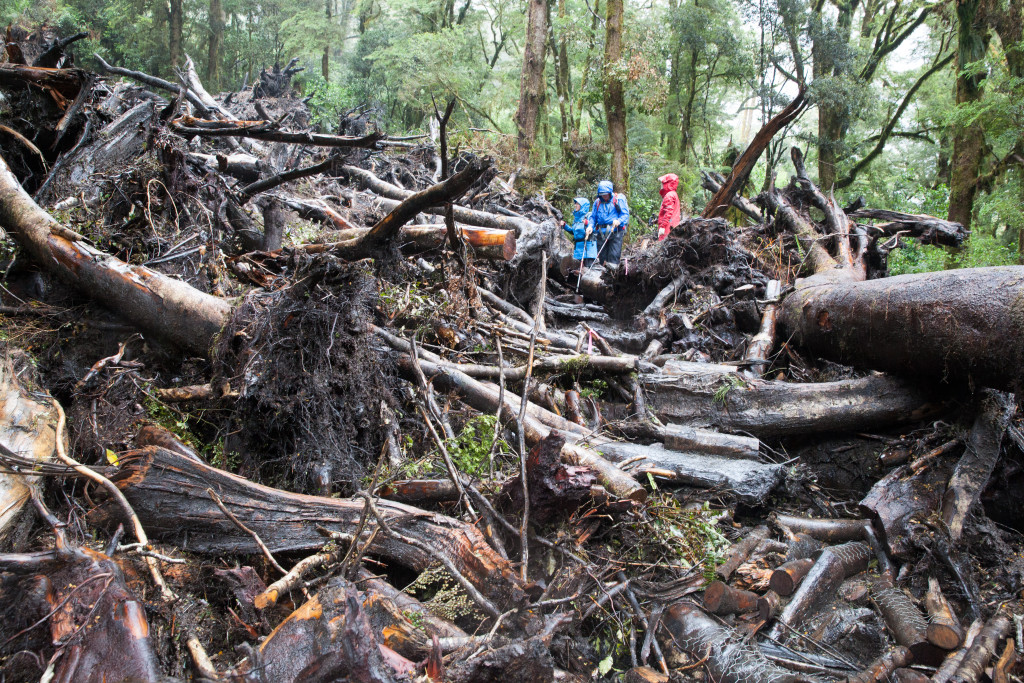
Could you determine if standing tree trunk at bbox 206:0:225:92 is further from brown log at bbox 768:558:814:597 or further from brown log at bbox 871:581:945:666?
brown log at bbox 871:581:945:666

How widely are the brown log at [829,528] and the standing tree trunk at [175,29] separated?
24.9m

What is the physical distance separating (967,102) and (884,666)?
10.7 m

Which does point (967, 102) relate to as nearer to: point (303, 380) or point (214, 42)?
point (303, 380)

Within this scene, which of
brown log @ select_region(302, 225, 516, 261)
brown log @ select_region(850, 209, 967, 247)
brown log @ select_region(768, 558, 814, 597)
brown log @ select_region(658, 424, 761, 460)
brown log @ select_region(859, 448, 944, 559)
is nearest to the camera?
brown log @ select_region(768, 558, 814, 597)

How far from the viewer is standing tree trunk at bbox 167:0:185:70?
21.1 meters

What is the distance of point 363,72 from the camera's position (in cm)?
2312

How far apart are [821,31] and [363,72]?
1654 cm

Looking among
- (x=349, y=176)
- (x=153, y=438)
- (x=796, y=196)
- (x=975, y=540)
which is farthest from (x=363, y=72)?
(x=975, y=540)

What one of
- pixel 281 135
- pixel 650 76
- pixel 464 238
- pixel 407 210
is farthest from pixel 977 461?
pixel 650 76

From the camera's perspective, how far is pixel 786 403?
15.6ft

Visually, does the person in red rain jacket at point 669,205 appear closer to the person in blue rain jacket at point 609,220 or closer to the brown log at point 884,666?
the person in blue rain jacket at point 609,220

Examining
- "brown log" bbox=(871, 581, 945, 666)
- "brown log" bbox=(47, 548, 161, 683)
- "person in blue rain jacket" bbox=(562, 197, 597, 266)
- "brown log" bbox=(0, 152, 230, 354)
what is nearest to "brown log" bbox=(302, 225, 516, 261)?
"brown log" bbox=(0, 152, 230, 354)

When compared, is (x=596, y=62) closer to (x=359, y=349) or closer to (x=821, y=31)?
(x=821, y=31)

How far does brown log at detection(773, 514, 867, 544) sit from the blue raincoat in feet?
20.6
